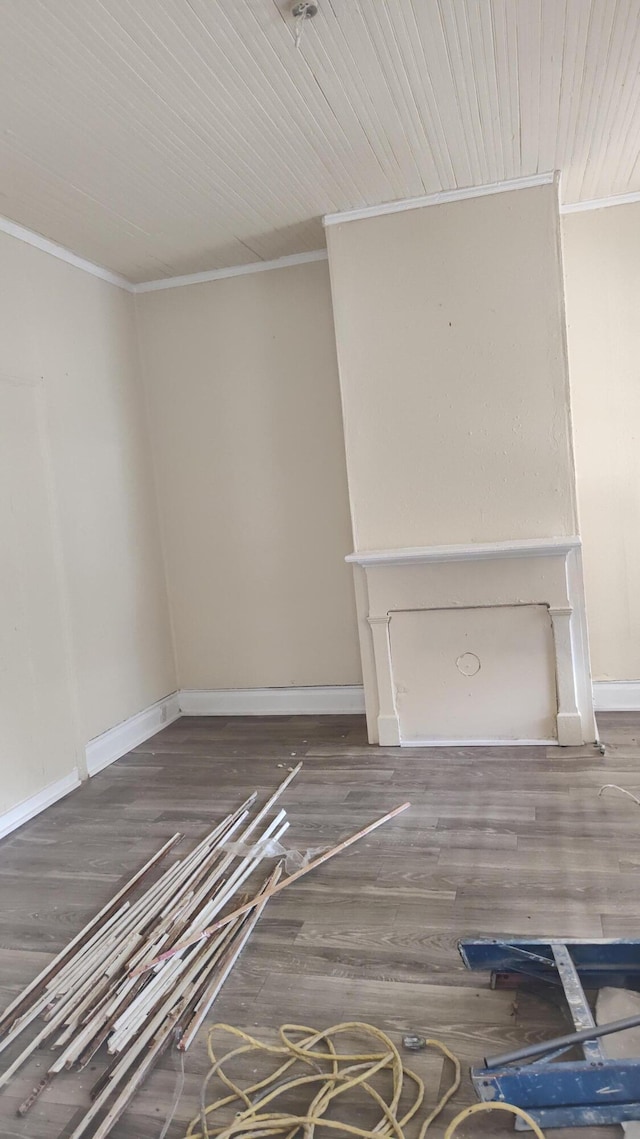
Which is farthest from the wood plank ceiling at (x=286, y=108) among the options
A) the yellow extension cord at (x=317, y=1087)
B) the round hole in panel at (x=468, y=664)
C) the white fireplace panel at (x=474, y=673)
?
the yellow extension cord at (x=317, y=1087)

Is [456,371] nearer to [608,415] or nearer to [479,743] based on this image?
[608,415]

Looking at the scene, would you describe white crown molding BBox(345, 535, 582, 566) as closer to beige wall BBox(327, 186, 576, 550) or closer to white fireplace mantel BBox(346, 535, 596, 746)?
white fireplace mantel BBox(346, 535, 596, 746)

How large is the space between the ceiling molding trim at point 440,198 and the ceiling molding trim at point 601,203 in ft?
1.83

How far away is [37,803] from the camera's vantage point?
360 centimetres

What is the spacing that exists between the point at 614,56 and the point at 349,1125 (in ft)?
11.0

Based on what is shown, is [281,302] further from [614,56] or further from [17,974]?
[17,974]

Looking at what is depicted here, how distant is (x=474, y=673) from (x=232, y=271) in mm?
2780

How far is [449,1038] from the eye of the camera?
6.15 feet

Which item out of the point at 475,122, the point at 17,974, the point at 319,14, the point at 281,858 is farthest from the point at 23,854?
the point at 475,122

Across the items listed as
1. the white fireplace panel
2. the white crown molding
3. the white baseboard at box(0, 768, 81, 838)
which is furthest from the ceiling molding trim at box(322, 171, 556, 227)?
the white baseboard at box(0, 768, 81, 838)

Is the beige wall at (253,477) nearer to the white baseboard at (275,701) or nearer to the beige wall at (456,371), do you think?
the white baseboard at (275,701)

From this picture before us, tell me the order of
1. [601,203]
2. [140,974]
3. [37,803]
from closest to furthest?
[140,974] → [37,803] → [601,203]

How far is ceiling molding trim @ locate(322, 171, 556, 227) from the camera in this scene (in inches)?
142

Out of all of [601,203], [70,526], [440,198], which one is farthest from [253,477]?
[601,203]
